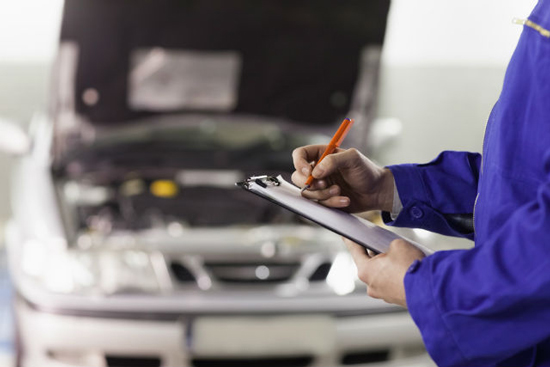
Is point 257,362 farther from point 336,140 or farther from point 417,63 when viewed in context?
point 417,63

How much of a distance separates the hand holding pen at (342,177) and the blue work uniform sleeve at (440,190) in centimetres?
3

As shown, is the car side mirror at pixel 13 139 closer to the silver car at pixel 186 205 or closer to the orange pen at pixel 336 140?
the silver car at pixel 186 205

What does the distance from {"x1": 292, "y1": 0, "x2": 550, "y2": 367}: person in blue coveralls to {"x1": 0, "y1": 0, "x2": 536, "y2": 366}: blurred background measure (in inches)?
140

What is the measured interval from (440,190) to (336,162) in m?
0.20

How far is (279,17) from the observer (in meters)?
2.61

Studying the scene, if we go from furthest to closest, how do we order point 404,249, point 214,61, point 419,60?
point 419,60
point 214,61
point 404,249

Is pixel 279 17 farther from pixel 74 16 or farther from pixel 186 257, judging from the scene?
pixel 186 257

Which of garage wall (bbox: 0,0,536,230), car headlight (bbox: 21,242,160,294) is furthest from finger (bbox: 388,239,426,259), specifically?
garage wall (bbox: 0,0,536,230)

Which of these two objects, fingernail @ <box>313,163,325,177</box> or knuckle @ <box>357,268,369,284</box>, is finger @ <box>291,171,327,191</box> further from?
knuckle @ <box>357,268,369,284</box>

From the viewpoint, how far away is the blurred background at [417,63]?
4.84m

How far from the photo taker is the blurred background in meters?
4.84

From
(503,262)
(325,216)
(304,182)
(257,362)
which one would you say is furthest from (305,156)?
(257,362)

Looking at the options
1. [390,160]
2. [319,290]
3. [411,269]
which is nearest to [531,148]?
[411,269]

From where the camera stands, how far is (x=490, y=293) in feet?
2.45
